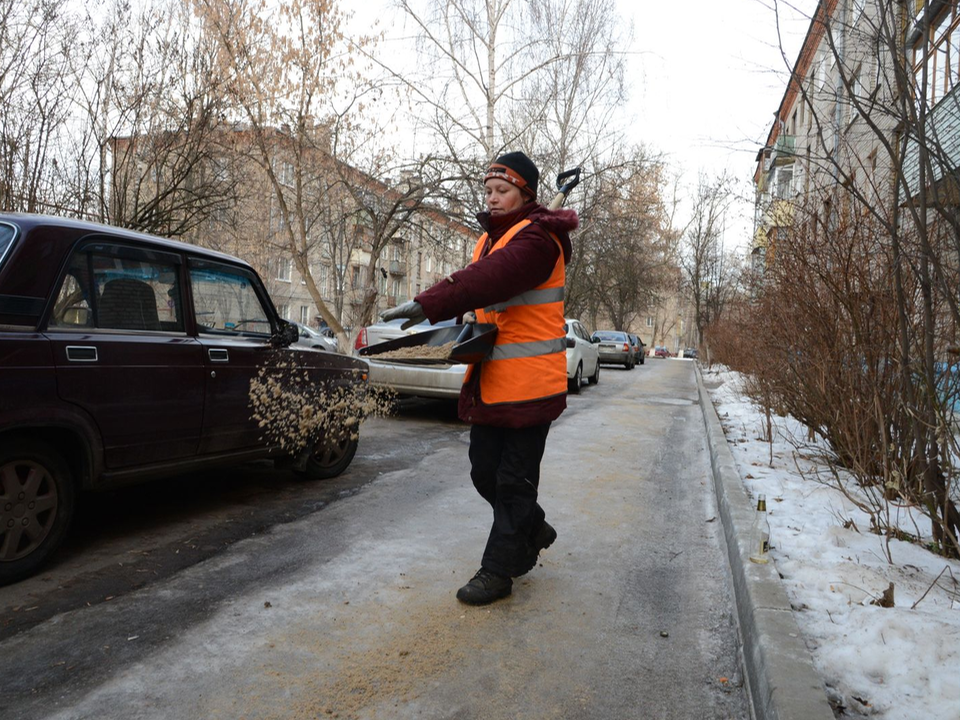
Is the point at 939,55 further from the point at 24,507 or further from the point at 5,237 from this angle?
the point at 24,507

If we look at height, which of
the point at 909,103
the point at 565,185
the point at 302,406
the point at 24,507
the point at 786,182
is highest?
the point at 786,182

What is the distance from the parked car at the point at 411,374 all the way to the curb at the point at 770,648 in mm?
5466

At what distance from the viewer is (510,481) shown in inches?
130

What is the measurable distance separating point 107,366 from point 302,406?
1.69 meters

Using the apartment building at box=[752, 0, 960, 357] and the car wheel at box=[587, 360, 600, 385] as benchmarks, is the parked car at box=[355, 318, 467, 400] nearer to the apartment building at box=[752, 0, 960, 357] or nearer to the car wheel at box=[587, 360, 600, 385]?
the apartment building at box=[752, 0, 960, 357]

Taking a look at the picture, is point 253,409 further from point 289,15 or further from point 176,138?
point 289,15

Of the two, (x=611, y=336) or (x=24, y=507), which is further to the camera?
(x=611, y=336)

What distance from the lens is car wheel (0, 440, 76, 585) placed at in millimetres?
3326

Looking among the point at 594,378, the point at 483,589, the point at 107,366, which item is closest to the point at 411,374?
the point at 107,366

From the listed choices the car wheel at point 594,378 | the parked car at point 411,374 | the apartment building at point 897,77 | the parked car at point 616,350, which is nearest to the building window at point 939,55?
the apartment building at point 897,77

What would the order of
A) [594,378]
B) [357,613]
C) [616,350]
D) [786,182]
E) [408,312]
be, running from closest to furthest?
[408,312] < [357,613] < [786,182] < [594,378] < [616,350]

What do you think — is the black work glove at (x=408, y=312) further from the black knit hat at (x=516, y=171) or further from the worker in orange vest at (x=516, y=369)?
the black knit hat at (x=516, y=171)

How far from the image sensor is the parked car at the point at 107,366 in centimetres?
337

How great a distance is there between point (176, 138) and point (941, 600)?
1065 cm
